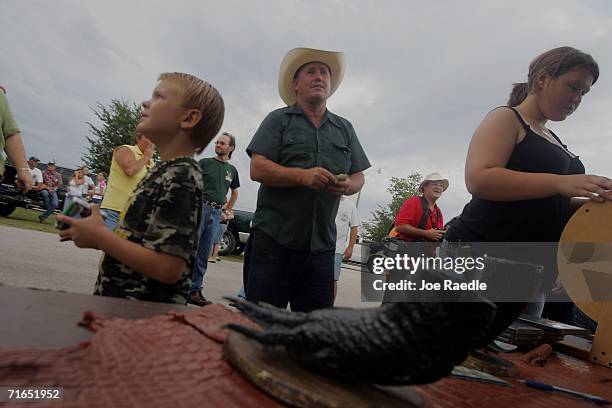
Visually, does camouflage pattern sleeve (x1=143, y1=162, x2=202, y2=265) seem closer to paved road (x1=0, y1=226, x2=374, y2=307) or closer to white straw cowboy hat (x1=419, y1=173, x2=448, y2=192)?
paved road (x1=0, y1=226, x2=374, y2=307)

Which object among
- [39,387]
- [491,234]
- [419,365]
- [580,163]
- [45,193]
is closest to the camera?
[39,387]

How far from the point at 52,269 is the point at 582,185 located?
200 inches

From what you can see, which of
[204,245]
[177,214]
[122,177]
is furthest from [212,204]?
[177,214]

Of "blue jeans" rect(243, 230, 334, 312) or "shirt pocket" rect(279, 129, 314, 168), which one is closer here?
"blue jeans" rect(243, 230, 334, 312)

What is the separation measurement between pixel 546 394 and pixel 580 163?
4.22ft

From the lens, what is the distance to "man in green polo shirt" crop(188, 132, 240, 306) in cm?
425

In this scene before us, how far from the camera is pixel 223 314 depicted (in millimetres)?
1047

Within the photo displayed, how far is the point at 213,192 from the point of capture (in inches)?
188

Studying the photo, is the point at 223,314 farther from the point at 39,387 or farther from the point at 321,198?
the point at 321,198

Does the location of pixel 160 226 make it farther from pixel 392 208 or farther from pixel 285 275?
pixel 392 208

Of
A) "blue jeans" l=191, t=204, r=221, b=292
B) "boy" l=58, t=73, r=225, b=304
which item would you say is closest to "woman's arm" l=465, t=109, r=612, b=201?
→ "boy" l=58, t=73, r=225, b=304

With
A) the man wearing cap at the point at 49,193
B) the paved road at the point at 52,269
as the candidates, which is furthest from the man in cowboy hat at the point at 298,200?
the man wearing cap at the point at 49,193

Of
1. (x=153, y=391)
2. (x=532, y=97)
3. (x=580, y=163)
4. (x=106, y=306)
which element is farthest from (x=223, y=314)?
(x=580, y=163)

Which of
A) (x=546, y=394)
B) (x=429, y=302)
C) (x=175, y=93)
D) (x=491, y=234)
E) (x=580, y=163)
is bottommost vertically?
(x=546, y=394)
